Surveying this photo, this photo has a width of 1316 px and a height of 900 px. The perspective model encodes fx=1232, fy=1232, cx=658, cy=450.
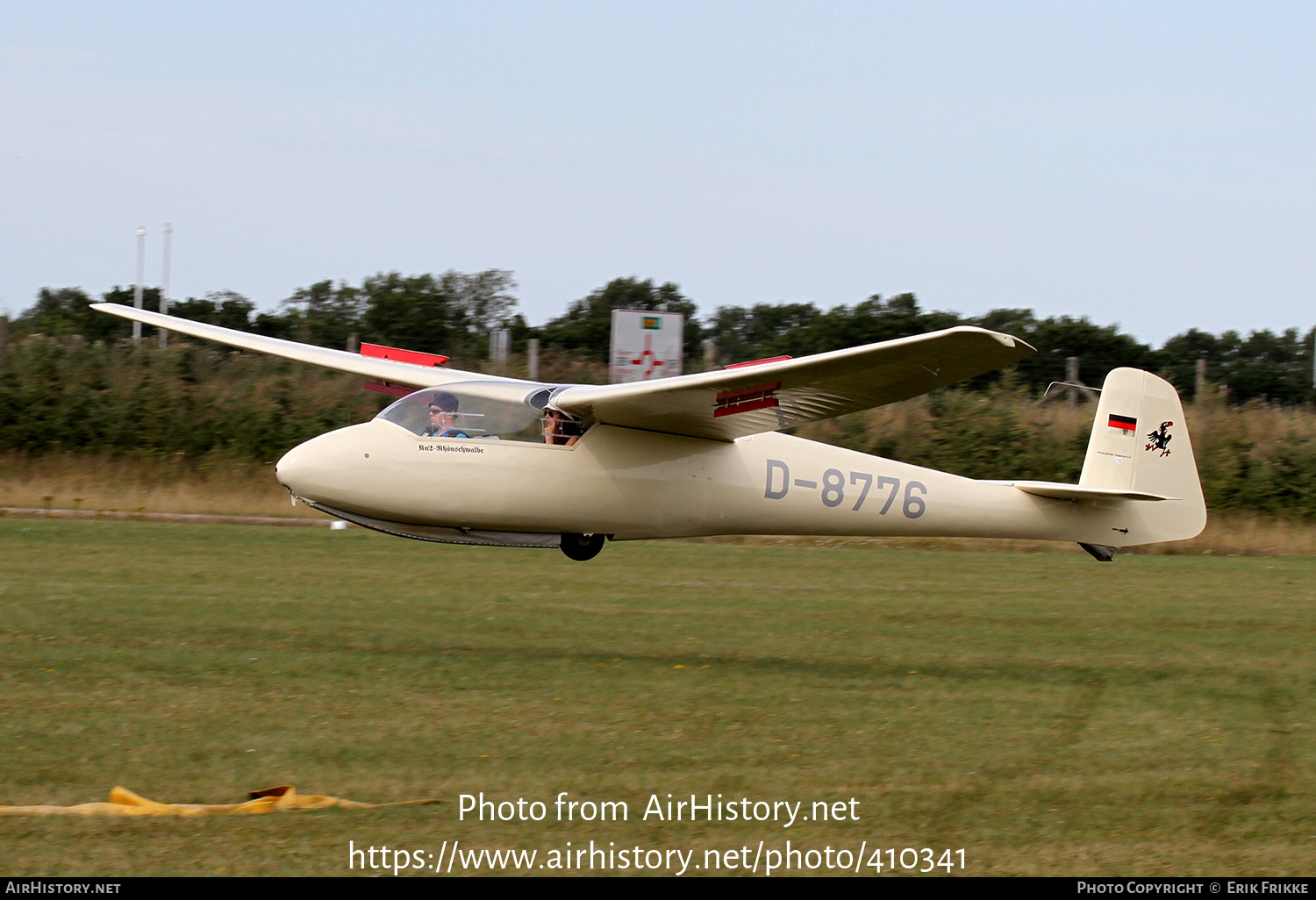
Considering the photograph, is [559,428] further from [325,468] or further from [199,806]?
[199,806]

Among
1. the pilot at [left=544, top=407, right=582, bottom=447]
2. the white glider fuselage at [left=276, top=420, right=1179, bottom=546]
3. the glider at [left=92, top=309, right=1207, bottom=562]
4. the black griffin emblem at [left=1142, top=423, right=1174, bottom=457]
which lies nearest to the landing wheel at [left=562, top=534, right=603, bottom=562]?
the glider at [left=92, top=309, right=1207, bottom=562]

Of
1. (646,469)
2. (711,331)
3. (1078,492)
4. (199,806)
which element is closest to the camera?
(199,806)

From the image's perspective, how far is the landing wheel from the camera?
37.0 ft

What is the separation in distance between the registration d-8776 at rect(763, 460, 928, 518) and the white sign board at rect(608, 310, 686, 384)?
1050 centimetres

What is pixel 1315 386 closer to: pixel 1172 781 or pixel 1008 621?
pixel 1008 621

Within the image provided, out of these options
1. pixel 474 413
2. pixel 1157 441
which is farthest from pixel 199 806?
pixel 1157 441

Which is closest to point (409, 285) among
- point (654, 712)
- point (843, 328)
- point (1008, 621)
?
point (843, 328)

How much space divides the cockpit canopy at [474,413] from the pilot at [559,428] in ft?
0.13

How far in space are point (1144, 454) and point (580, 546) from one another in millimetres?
5995

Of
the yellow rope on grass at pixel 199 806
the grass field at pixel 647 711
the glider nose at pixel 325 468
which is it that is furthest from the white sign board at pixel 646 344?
the yellow rope on grass at pixel 199 806

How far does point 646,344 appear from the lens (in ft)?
71.9

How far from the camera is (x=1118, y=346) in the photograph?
40656 mm

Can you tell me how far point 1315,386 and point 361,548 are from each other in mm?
27395

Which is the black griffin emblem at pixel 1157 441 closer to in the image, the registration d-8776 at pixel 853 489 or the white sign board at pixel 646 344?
the registration d-8776 at pixel 853 489
